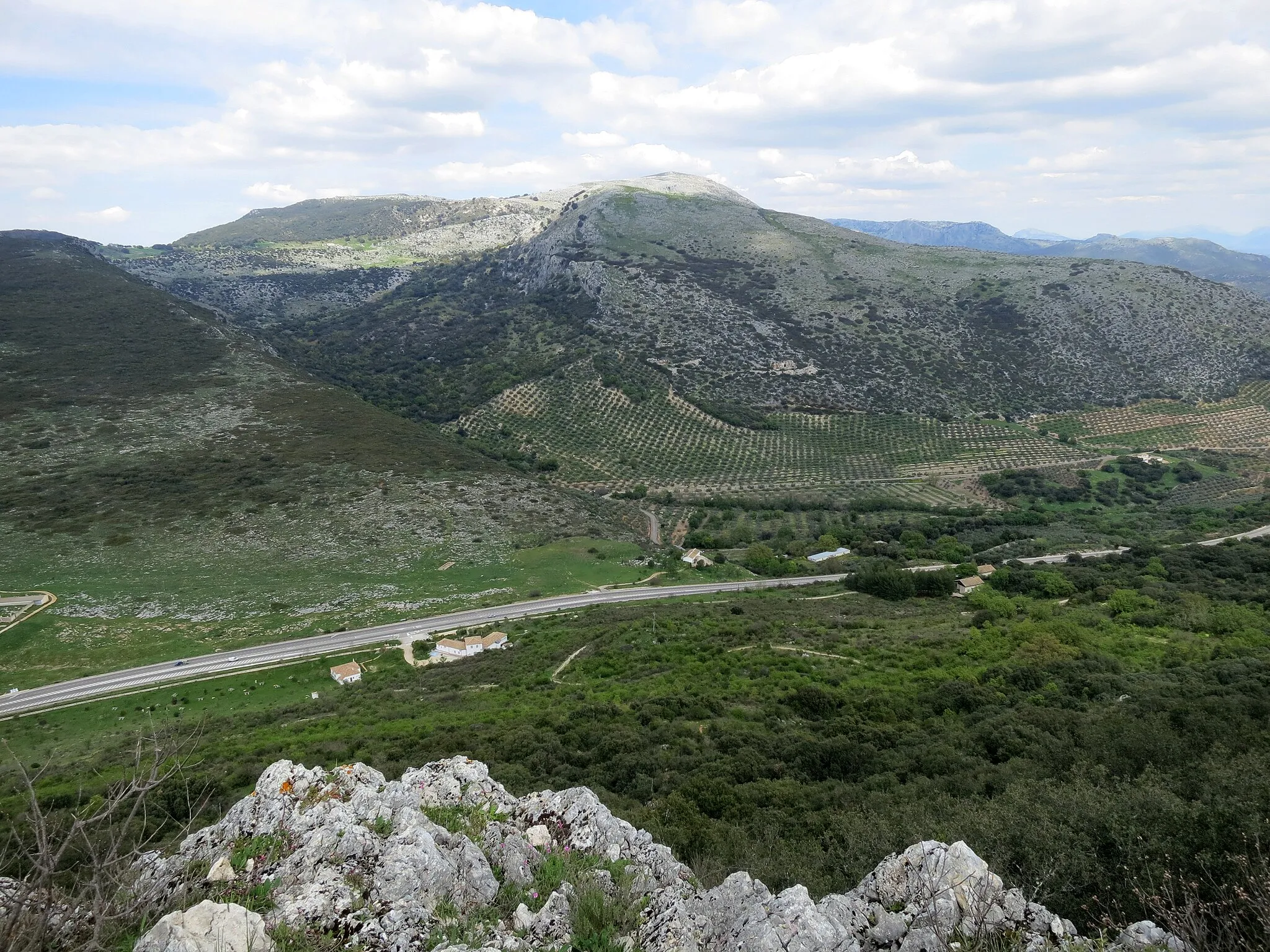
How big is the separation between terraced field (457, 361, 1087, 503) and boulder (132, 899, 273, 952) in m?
74.3

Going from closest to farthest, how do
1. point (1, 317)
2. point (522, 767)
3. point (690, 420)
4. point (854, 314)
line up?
point (522, 767)
point (1, 317)
point (690, 420)
point (854, 314)

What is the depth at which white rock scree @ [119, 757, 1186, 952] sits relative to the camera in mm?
7289

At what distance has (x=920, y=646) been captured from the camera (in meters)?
29.0

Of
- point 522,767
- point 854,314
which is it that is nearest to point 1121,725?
point 522,767

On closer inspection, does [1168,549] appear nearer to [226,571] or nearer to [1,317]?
[226,571]

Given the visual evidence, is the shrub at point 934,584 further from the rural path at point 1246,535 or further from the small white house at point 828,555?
the rural path at point 1246,535

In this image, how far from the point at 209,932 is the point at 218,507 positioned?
54.6 metres

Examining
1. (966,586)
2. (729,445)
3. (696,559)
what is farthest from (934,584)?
(729,445)

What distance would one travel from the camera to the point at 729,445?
3634 inches

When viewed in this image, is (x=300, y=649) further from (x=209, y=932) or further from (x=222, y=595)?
(x=209, y=932)

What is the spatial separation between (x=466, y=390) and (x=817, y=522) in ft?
→ 212

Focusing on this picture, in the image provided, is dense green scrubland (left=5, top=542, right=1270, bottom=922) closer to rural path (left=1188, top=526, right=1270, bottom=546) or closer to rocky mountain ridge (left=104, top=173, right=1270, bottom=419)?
rural path (left=1188, top=526, right=1270, bottom=546)

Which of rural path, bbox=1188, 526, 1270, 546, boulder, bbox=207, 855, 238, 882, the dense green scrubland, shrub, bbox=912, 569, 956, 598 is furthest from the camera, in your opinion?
rural path, bbox=1188, 526, 1270, 546

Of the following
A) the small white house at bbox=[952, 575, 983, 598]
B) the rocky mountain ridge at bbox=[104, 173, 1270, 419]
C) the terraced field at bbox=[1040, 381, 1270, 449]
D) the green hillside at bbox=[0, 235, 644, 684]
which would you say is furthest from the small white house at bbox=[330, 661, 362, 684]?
the terraced field at bbox=[1040, 381, 1270, 449]
